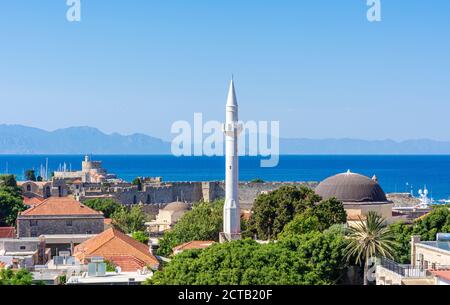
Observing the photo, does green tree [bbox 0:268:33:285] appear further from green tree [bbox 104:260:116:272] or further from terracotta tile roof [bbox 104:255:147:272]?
terracotta tile roof [bbox 104:255:147:272]

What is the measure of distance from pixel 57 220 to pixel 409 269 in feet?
89.2

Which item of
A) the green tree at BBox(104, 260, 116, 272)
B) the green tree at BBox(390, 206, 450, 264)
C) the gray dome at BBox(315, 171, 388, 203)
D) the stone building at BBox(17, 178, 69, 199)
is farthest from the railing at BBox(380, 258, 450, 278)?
the stone building at BBox(17, 178, 69, 199)

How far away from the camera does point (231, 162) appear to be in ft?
172

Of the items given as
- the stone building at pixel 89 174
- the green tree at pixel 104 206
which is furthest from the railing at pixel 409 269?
the stone building at pixel 89 174

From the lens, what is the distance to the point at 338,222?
44062 mm

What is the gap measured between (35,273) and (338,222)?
18.0 meters

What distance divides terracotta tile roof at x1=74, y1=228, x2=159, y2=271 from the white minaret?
33.4ft

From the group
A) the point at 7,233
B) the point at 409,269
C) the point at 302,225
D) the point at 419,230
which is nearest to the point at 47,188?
the point at 7,233

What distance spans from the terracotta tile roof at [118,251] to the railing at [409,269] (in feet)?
31.8

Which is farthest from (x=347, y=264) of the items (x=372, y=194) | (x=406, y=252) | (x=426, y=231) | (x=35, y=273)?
(x=372, y=194)

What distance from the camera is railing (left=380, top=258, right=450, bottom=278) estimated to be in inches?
1025

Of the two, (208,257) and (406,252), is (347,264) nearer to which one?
(406,252)

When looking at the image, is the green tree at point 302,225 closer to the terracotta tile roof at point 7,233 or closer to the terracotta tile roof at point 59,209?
the terracotta tile roof at point 59,209
